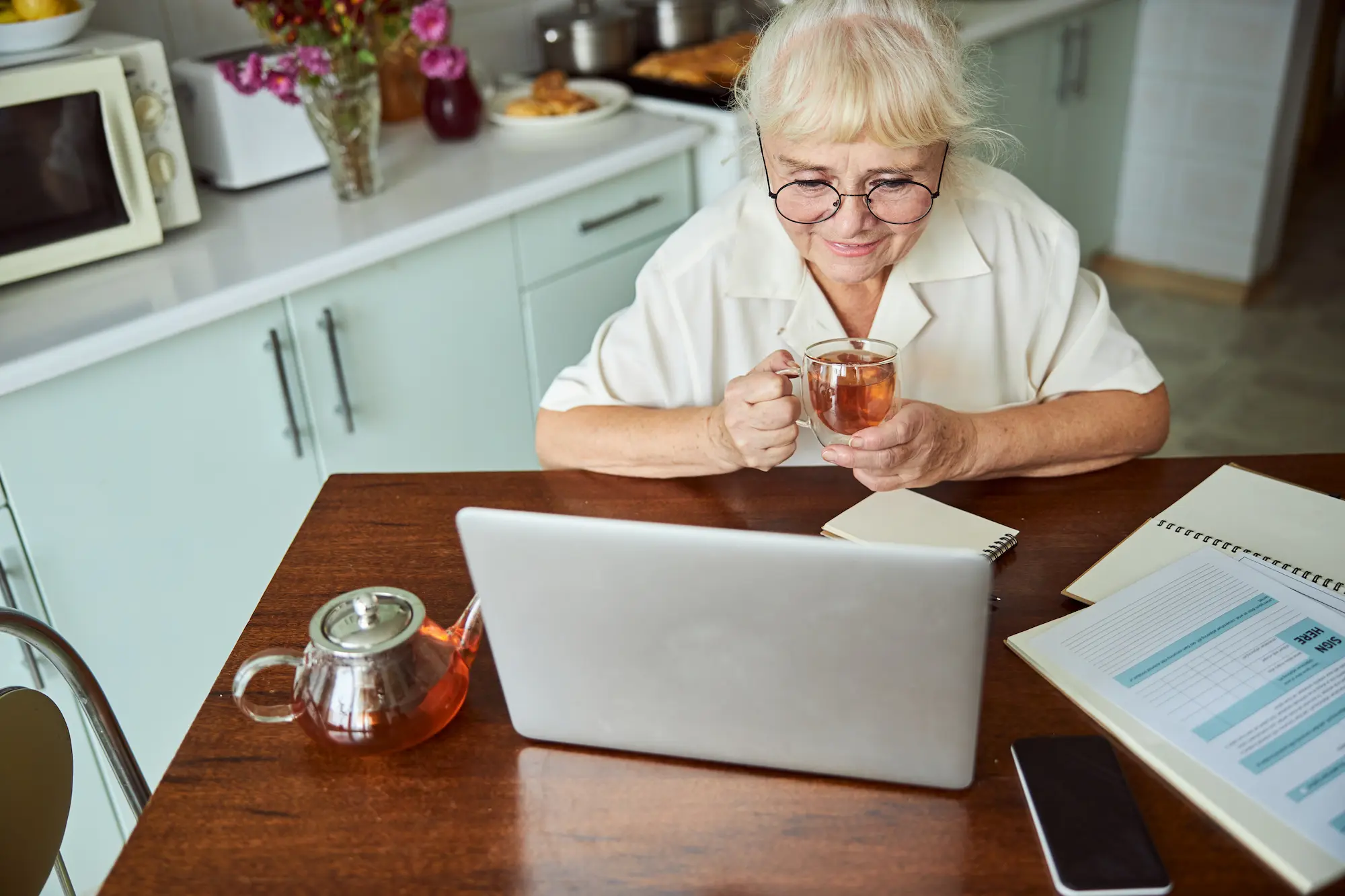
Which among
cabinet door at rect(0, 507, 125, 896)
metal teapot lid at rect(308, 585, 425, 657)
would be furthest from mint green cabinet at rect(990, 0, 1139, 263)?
metal teapot lid at rect(308, 585, 425, 657)

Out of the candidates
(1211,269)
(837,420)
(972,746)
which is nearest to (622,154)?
(837,420)

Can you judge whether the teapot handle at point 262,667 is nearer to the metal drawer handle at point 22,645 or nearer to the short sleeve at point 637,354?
the short sleeve at point 637,354

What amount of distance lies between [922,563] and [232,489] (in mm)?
1521

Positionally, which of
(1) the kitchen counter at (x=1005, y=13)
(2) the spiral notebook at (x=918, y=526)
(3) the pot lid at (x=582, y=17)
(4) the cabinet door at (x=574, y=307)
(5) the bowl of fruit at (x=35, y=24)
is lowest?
(4) the cabinet door at (x=574, y=307)

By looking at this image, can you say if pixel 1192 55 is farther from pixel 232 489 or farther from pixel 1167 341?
pixel 232 489

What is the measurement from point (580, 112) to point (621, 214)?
26 centimetres

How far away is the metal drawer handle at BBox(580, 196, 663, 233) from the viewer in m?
2.45

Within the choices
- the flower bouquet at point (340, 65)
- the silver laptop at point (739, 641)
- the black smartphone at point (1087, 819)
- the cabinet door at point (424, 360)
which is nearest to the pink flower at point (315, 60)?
the flower bouquet at point (340, 65)

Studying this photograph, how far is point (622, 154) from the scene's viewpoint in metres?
2.42

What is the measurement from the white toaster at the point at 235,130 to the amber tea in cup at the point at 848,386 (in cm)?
147

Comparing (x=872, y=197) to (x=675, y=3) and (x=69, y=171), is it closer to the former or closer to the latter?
(x=69, y=171)

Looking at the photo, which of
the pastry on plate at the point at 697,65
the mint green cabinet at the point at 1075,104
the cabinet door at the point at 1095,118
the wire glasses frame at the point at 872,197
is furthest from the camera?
the cabinet door at the point at 1095,118

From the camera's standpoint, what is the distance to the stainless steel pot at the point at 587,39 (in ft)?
9.34

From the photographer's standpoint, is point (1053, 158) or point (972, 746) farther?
point (1053, 158)
